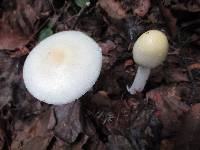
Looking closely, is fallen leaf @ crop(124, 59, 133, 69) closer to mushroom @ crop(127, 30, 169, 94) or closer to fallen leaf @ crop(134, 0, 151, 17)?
fallen leaf @ crop(134, 0, 151, 17)

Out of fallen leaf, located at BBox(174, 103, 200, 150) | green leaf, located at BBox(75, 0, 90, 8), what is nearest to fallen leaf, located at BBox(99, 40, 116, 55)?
green leaf, located at BBox(75, 0, 90, 8)

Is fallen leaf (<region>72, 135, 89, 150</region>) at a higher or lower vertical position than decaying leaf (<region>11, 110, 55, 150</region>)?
higher

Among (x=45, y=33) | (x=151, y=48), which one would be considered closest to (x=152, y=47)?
(x=151, y=48)

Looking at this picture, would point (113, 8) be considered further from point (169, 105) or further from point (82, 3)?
point (169, 105)

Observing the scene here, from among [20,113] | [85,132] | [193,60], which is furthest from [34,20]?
[193,60]

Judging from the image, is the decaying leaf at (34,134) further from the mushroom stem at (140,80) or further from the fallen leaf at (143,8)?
the fallen leaf at (143,8)

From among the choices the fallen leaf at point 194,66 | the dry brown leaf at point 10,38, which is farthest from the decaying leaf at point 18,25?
the fallen leaf at point 194,66
